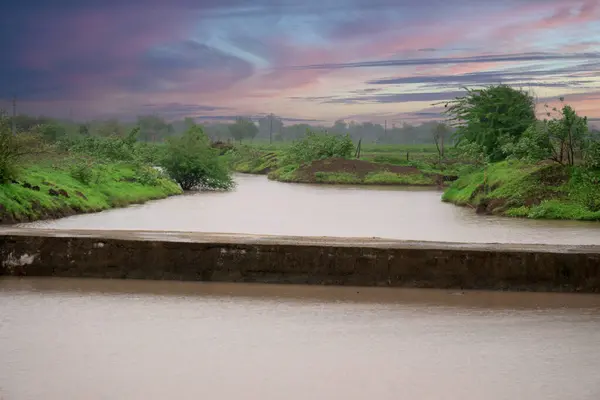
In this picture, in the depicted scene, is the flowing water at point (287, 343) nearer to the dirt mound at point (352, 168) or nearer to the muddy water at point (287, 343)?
the muddy water at point (287, 343)

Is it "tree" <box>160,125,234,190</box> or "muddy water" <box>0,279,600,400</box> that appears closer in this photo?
"muddy water" <box>0,279,600,400</box>

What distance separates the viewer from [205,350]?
23.5ft

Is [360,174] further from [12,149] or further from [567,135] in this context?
[12,149]

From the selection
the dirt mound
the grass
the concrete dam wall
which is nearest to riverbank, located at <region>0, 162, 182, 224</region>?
the concrete dam wall

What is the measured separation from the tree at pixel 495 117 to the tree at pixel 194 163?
12092mm

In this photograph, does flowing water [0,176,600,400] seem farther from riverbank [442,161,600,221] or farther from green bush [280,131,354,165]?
green bush [280,131,354,165]

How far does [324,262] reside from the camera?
10.3m

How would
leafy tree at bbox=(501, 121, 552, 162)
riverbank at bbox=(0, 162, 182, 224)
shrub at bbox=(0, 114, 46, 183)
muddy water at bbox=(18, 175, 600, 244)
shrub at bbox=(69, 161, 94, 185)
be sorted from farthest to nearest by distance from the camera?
leafy tree at bbox=(501, 121, 552, 162), shrub at bbox=(69, 161, 94, 185), riverbank at bbox=(0, 162, 182, 224), shrub at bbox=(0, 114, 46, 183), muddy water at bbox=(18, 175, 600, 244)

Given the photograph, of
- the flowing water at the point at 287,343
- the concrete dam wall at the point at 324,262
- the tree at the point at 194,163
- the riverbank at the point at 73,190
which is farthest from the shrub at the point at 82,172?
the flowing water at the point at 287,343

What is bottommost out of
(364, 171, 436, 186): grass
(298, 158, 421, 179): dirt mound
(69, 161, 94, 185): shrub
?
(364, 171, 436, 186): grass

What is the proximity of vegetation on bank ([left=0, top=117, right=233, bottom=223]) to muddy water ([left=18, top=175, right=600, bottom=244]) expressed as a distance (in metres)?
0.85

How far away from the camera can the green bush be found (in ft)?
212

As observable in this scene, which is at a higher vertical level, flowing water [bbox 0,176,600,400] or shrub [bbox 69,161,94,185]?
shrub [bbox 69,161,94,185]

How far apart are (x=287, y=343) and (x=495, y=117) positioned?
3004cm
